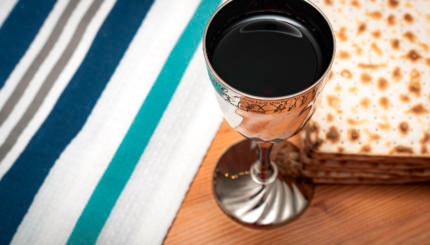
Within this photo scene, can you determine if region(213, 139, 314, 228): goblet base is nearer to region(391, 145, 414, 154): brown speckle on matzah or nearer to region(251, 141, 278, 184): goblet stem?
region(251, 141, 278, 184): goblet stem

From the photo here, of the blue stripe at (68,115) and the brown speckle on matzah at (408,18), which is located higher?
the blue stripe at (68,115)

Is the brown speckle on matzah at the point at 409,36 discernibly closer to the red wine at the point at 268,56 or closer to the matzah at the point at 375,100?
the matzah at the point at 375,100

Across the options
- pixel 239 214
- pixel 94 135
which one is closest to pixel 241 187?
pixel 239 214

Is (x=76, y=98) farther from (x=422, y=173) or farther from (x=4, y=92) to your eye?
(x=422, y=173)

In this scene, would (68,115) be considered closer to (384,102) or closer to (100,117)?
(100,117)

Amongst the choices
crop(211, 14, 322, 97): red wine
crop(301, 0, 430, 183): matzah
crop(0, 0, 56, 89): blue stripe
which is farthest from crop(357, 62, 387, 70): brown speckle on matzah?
crop(0, 0, 56, 89): blue stripe

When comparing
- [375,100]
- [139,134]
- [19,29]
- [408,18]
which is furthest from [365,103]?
[19,29]

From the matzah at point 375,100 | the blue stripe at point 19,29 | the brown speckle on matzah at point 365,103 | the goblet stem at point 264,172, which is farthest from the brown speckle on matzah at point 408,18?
the blue stripe at point 19,29
